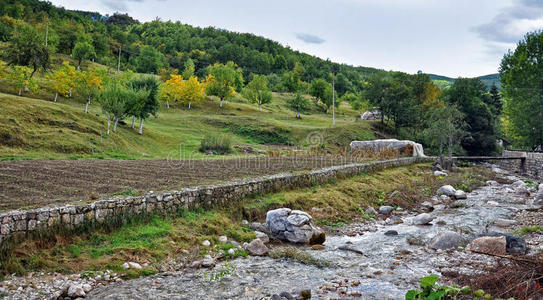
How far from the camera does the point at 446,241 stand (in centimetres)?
1004

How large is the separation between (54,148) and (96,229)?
57.8 ft


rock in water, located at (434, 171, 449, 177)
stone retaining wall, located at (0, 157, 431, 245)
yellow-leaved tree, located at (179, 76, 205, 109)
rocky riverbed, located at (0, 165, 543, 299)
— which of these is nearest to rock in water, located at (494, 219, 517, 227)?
rocky riverbed, located at (0, 165, 543, 299)

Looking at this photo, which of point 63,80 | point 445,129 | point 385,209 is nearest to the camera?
point 385,209

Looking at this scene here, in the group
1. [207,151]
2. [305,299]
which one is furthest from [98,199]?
[207,151]

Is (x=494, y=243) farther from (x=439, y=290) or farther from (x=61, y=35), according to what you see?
(x=61, y=35)

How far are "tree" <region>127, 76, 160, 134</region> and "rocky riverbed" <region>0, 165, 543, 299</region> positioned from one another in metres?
25.7

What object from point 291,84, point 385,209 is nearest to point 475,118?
point 385,209

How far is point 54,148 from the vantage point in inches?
904

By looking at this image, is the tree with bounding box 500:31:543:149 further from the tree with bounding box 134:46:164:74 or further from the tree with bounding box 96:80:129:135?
the tree with bounding box 134:46:164:74

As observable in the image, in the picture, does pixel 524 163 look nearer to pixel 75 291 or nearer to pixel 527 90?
pixel 527 90

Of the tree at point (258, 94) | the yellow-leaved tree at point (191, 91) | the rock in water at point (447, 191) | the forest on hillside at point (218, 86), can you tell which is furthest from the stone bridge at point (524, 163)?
the yellow-leaved tree at point (191, 91)

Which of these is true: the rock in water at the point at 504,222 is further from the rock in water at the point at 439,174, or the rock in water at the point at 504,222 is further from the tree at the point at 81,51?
the tree at the point at 81,51

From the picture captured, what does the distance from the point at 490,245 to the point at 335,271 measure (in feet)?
13.3

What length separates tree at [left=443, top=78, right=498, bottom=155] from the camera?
4947cm
